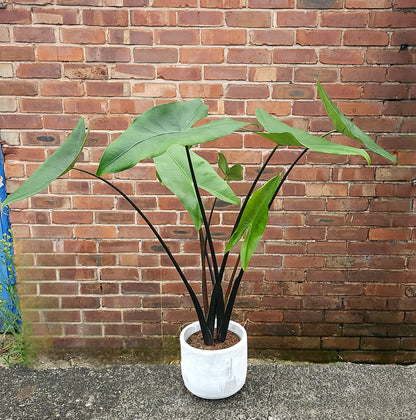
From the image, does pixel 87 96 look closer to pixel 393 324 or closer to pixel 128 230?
pixel 128 230

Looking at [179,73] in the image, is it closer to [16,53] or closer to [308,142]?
[16,53]

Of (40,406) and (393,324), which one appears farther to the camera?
(393,324)

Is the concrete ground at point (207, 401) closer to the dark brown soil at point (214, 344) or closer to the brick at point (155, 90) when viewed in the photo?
the dark brown soil at point (214, 344)

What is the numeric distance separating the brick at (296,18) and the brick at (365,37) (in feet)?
0.53

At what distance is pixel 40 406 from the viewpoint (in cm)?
165

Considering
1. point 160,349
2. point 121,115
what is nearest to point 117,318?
point 160,349

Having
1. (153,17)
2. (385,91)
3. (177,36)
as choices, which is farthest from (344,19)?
(153,17)

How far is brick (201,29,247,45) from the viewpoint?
1.82 meters

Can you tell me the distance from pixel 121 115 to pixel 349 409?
158cm

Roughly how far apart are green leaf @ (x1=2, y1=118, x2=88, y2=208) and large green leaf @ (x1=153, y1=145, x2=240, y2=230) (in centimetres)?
35

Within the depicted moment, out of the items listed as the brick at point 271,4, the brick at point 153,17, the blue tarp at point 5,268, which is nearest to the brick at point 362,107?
the brick at point 271,4

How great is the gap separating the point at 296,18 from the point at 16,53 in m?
1.27

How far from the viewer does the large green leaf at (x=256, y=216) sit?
1349 mm

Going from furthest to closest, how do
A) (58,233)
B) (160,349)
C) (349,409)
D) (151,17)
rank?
(160,349) → (58,233) → (151,17) → (349,409)
